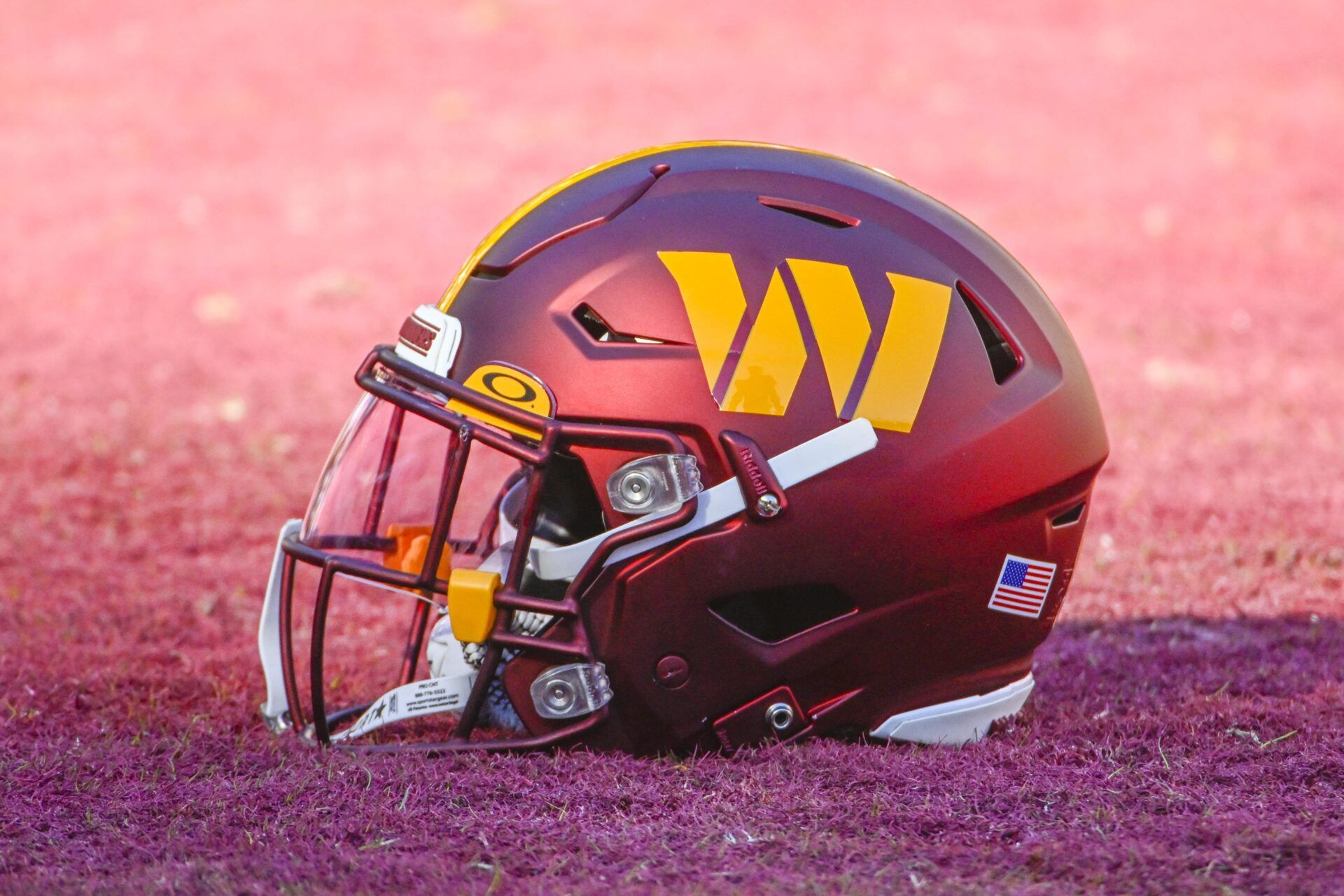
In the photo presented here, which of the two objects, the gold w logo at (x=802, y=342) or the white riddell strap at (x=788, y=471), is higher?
the gold w logo at (x=802, y=342)

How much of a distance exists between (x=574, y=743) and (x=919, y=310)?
114 cm

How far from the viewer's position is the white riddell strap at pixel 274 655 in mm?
2977

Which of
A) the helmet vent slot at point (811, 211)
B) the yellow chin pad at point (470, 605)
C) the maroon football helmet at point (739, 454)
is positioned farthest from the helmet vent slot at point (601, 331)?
the yellow chin pad at point (470, 605)

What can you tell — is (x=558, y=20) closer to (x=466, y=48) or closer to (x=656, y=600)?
(x=466, y=48)

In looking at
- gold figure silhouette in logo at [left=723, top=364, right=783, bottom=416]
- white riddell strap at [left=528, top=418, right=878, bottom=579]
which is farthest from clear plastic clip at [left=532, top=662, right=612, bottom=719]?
gold figure silhouette in logo at [left=723, top=364, right=783, bottom=416]

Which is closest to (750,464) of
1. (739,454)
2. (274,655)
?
(739,454)

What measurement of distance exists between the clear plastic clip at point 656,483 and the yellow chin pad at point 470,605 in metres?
0.32

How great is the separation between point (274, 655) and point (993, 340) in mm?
1771

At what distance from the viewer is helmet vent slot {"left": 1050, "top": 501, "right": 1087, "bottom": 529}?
9.12 ft

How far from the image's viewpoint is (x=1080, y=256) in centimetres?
966

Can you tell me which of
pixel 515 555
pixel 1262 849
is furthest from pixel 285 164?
pixel 1262 849

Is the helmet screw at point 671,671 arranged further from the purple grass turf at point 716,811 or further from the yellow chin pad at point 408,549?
the yellow chin pad at point 408,549

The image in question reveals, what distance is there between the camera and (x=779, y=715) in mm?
2680

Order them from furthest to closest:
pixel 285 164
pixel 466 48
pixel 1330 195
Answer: pixel 466 48 < pixel 285 164 < pixel 1330 195
